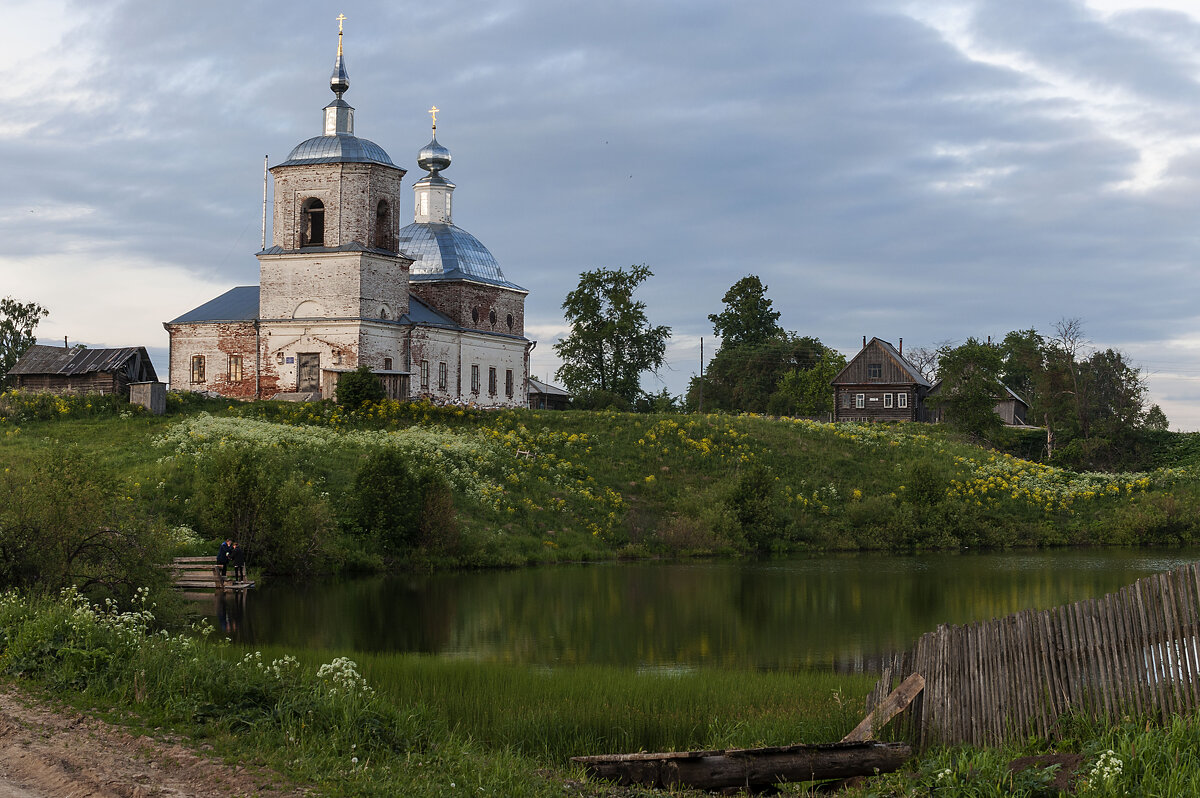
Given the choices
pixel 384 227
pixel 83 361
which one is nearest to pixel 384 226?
pixel 384 227

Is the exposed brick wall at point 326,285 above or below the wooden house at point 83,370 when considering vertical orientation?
above

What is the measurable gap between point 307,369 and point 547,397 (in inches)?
1040

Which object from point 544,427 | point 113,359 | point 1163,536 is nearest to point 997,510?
point 1163,536

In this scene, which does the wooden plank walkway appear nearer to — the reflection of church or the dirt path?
the dirt path

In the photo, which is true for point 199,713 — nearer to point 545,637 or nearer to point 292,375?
point 545,637

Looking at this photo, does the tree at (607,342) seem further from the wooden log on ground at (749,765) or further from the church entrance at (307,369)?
the wooden log on ground at (749,765)

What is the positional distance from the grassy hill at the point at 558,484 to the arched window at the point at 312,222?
8.06m

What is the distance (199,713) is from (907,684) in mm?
5931

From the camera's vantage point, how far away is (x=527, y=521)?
124 feet

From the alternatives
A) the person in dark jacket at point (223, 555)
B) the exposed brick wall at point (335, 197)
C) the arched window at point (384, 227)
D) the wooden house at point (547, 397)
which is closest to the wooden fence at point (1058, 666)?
the person in dark jacket at point (223, 555)

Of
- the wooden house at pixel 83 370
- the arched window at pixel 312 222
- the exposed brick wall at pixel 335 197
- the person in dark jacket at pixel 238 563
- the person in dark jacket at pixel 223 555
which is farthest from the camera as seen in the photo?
the arched window at pixel 312 222

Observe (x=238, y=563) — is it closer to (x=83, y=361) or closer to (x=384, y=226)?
(x=83, y=361)

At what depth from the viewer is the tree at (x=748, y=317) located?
9369cm

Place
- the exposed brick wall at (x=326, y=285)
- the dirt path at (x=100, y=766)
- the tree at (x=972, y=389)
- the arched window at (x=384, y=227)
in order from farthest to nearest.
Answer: the tree at (x=972, y=389)
the arched window at (x=384, y=227)
the exposed brick wall at (x=326, y=285)
the dirt path at (x=100, y=766)
